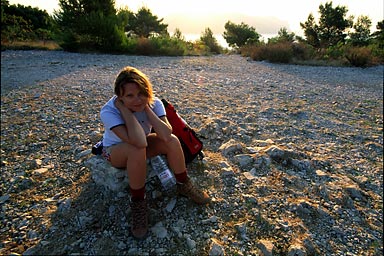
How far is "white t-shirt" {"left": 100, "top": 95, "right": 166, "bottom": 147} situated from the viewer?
2504 mm

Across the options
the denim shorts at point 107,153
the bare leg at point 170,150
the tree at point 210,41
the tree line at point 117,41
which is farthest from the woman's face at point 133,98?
the tree at point 210,41

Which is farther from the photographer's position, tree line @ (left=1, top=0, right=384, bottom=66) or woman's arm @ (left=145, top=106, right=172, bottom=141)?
A: tree line @ (left=1, top=0, right=384, bottom=66)

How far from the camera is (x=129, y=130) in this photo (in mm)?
2457

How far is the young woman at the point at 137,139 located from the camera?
2418 millimetres

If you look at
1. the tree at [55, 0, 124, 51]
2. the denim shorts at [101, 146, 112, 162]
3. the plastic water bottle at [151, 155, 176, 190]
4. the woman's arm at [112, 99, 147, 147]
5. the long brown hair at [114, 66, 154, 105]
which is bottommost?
the plastic water bottle at [151, 155, 176, 190]

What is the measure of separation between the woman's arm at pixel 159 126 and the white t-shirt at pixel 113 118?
4.1 inches

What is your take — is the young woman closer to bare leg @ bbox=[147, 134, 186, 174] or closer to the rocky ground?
bare leg @ bbox=[147, 134, 186, 174]

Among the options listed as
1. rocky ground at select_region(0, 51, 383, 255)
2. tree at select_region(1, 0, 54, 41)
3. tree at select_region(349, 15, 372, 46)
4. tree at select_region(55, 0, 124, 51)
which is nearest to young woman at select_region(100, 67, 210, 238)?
rocky ground at select_region(0, 51, 383, 255)

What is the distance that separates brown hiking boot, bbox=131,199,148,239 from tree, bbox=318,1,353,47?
82.7 ft

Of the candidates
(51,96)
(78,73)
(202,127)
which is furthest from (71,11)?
(202,127)

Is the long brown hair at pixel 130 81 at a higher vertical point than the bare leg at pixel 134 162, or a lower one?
higher

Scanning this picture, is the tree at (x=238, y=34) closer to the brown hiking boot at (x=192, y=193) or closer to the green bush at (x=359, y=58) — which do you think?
the green bush at (x=359, y=58)

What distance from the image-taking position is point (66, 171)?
11.0 feet

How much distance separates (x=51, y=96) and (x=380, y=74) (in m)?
11.8
